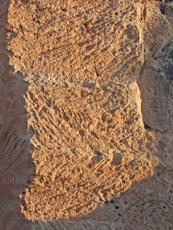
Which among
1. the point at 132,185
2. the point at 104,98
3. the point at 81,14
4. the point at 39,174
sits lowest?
the point at 132,185

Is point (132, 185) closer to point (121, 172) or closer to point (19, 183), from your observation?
point (121, 172)

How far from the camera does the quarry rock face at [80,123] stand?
4.93ft

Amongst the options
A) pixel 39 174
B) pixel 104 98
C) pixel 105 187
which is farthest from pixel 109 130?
pixel 39 174

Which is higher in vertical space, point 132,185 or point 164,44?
point 164,44

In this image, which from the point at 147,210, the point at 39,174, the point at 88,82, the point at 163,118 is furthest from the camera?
the point at 163,118

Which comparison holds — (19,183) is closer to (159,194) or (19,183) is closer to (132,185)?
(132,185)

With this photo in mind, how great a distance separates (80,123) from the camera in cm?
158

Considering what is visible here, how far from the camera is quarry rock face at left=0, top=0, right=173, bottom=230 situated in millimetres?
1504

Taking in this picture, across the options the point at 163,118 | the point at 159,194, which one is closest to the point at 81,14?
the point at 163,118

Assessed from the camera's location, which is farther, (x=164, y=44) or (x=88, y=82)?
(x=164, y=44)

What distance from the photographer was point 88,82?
162cm

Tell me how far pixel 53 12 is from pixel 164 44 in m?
0.67

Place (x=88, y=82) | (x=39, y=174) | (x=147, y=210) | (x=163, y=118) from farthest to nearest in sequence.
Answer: (x=163, y=118), (x=147, y=210), (x=88, y=82), (x=39, y=174)

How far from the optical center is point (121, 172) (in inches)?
66.1
